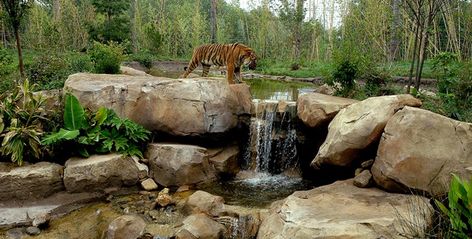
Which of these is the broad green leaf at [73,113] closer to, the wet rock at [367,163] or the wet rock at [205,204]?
the wet rock at [205,204]

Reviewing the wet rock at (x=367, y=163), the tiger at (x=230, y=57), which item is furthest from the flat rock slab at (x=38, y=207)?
the wet rock at (x=367, y=163)

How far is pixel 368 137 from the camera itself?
6.02m

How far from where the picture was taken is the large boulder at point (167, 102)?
7.55m

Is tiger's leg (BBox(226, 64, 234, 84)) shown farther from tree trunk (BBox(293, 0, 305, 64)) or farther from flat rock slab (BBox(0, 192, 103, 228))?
tree trunk (BBox(293, 0, 305, 64))

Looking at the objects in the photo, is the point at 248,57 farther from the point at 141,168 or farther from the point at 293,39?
the point at 293,39

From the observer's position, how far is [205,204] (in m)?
5.90

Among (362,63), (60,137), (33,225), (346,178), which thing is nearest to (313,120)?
(346,178)

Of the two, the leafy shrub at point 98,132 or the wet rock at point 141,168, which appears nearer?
the leafy shrub at point 98,132

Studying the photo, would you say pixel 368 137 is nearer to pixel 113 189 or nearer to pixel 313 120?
pixel 313 120

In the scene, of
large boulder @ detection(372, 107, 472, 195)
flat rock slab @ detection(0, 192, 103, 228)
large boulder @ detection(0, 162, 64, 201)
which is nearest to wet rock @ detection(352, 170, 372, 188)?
large boulder @ detection(372, 107, 472, 195)

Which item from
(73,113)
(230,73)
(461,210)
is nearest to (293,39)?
(230,73)

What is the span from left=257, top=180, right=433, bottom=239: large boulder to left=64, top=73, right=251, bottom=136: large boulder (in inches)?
100

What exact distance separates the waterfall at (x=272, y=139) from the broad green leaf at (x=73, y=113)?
3.30 meters

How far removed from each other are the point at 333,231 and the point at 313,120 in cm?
333
